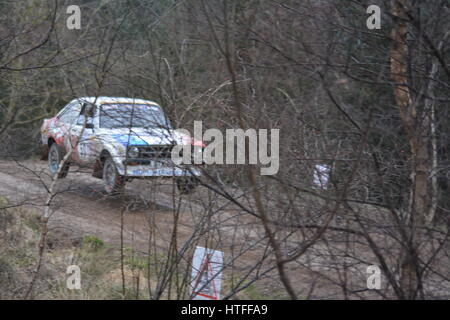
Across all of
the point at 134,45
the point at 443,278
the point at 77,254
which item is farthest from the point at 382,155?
the point at 77,254

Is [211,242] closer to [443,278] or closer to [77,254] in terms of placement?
[443,278]

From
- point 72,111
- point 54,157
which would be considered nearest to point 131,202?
point 72,111

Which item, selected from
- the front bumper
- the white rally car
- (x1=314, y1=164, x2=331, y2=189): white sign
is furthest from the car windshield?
(x1=314, y1=164, x2=331, y2=189): white sign

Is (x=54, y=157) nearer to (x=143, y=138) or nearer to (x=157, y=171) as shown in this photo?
(x=157, y=171)

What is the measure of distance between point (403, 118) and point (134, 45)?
8.72 feet

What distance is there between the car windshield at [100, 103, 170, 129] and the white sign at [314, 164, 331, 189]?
3.41 ft

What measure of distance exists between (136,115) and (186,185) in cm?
60

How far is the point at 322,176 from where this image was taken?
12.2 ft

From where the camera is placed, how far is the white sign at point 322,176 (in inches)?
144

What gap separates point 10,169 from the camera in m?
5.43

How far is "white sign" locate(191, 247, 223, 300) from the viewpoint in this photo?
3998 millimetres
